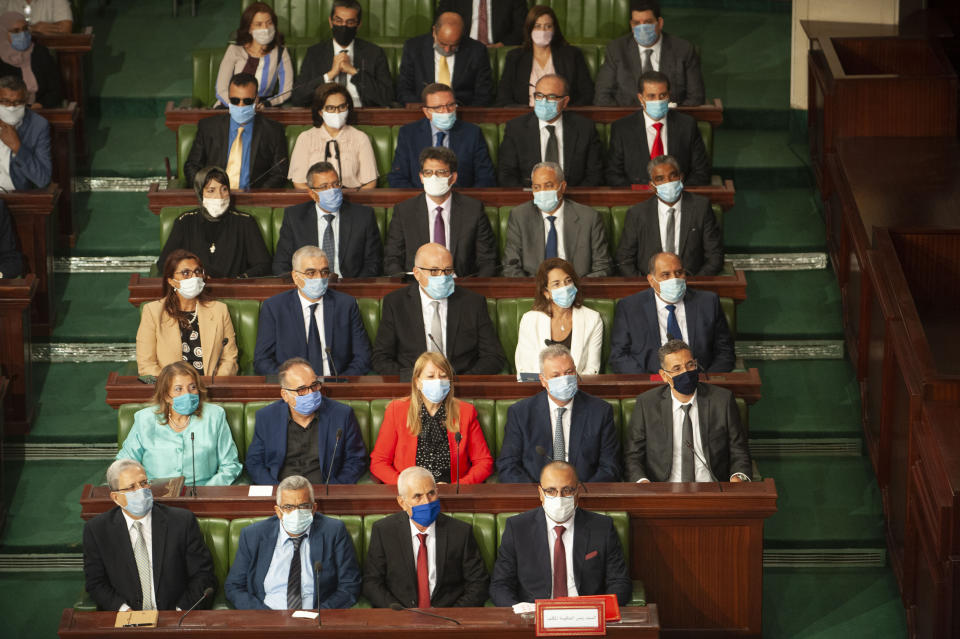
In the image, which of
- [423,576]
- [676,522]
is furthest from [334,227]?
[676,522]

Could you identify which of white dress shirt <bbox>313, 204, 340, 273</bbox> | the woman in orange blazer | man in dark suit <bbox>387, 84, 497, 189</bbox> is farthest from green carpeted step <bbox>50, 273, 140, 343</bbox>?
the woman in orange blazer

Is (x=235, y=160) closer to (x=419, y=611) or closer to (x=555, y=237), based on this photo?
(x=555, y=237)

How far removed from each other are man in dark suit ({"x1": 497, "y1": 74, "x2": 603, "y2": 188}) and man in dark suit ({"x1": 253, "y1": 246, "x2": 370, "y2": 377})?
3.59 feet

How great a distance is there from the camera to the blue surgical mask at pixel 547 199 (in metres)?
4.78

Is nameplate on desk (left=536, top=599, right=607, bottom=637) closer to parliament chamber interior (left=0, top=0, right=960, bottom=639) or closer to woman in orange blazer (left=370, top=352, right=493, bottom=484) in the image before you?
parliament chamber interior (left=0, top=0, right=960, bottom=639)

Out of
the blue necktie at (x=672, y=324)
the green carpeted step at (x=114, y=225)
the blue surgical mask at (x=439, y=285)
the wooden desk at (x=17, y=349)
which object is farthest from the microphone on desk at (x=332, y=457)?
the green carpeted step at (x=114, y=225)

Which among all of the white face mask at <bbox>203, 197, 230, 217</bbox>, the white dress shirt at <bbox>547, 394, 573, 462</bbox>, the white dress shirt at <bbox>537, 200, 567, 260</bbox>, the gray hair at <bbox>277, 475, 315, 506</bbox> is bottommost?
the gray hair at <bbox>277, 475, 315, 506</bbox>

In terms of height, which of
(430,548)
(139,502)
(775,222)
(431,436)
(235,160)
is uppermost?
(235,160)

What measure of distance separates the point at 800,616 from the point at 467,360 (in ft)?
3.89

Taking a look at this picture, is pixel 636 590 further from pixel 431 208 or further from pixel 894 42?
pixel 894 42

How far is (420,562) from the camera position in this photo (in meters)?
3.66

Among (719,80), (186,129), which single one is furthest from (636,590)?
(719,80)

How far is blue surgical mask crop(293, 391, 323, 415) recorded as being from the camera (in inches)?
156

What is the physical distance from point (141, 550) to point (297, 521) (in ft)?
1.30
